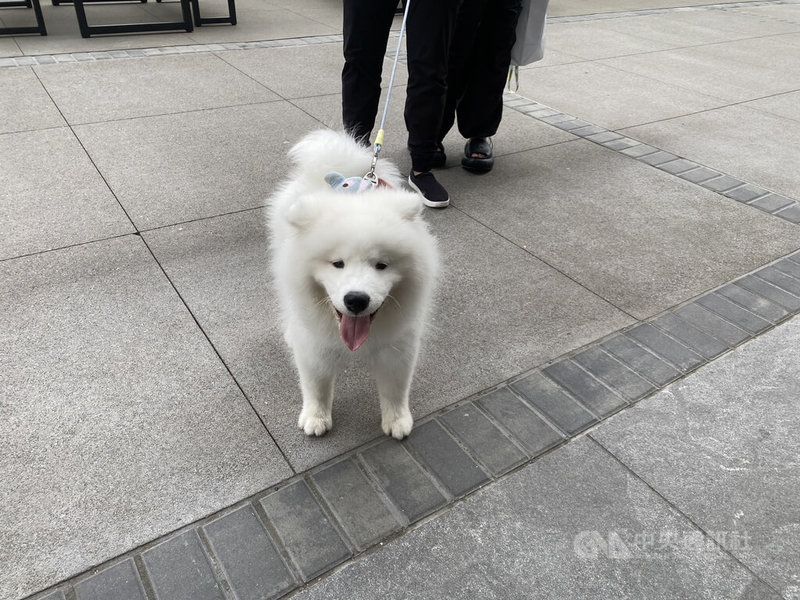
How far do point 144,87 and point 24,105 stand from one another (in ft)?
3.60

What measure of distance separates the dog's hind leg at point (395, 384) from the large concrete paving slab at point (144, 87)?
13.6 ft

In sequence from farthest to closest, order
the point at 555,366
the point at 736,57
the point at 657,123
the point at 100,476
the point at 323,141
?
the point at 736,57, the point at 657,123, the point at 555,366, the point at 323,141, the point at 100,476

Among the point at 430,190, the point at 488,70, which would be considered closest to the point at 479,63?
the point at 488,70

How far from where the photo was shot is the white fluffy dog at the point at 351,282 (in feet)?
5.93

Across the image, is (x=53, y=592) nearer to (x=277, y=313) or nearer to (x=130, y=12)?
(x=277, y=313)

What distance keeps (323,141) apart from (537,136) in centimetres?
337

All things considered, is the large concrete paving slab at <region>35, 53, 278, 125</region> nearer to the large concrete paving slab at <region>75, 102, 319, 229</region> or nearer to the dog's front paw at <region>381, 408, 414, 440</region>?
the large concrete paving slab at <region>75, 102, 319, 229</region>

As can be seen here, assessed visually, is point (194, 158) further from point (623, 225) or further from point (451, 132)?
point (623, 225)

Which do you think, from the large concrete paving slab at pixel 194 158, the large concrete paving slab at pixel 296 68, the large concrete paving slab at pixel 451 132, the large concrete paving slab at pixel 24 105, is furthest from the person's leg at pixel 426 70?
the large concrete paving slab at pixel 24 105

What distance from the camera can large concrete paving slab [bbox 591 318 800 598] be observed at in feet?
6.54

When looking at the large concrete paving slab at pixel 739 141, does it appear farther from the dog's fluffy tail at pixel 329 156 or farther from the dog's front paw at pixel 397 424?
the dog's front paw at pixel 397 424

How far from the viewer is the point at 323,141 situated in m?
2.46

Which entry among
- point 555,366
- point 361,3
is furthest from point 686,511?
point 361,3

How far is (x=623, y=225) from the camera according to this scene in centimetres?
394
